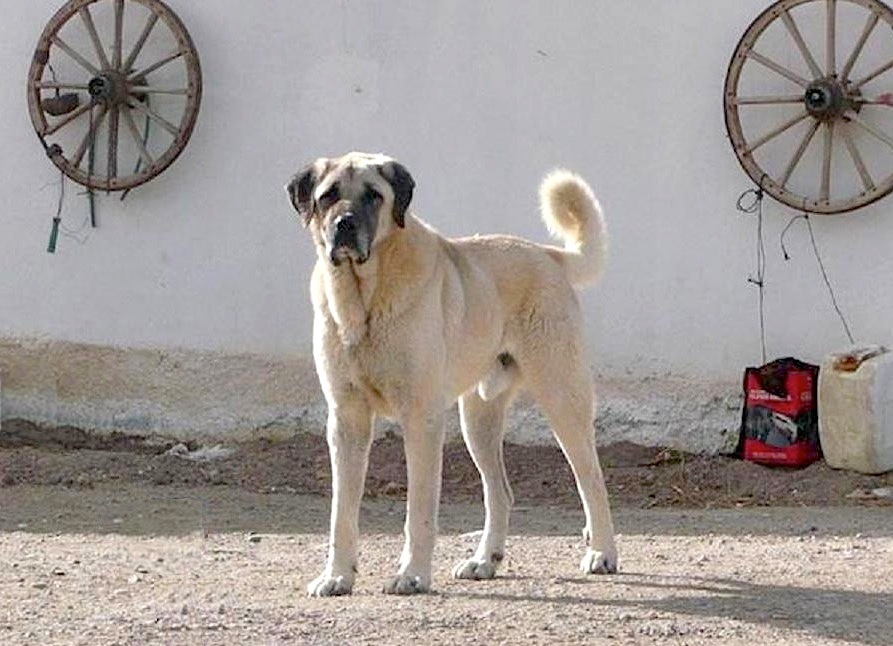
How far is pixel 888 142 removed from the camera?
10.2 meters

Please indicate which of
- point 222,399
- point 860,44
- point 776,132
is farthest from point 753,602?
point 222,399

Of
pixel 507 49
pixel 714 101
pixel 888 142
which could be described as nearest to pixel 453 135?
pixel 507 49

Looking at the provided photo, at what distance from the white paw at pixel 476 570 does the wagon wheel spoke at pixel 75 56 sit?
479cm

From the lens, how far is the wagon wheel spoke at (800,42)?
1032 centimetres

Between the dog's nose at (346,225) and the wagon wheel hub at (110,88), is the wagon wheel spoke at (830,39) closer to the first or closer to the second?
the wagon wheel hub at (110,88)

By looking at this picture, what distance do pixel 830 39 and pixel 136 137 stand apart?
365 centimetres

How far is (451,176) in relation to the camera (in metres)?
11.0

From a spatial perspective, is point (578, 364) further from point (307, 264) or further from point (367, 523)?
point (307, 264)

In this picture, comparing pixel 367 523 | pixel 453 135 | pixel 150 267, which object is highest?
pixel 453 135

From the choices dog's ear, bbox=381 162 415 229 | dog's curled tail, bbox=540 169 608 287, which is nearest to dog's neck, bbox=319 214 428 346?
dog's ear, bbox=381 162 415 229

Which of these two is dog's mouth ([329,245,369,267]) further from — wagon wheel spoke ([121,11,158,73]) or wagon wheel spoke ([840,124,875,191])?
wagon wheel spoke ([121,11,158,73])

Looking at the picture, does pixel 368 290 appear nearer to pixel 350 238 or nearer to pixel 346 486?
pixel 350 238

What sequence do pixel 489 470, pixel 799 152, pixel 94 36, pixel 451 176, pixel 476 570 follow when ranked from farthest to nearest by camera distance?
1. pixel 94 36
2. pixel 451 176
3. pixel 799 152
4. pixel 489 470
5. pixel 476 570

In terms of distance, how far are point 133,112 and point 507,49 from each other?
2059 millimetres
